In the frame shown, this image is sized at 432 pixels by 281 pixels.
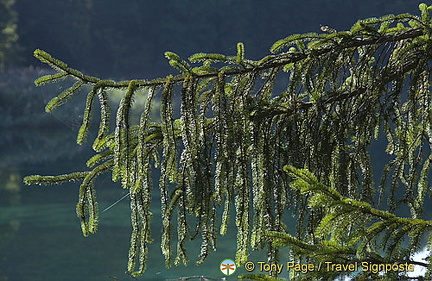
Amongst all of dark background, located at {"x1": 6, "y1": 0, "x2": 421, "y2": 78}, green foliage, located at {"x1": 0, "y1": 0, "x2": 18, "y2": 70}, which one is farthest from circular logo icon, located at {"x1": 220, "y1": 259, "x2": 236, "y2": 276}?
dark background, located at {"x1": 6, "y1": 0, "x2": 421, "y2": 78}

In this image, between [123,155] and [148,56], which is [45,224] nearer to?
Answer: [123,155]

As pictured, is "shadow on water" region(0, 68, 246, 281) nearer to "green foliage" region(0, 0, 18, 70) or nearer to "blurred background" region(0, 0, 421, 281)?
"blurred background" region(0, 0, 421, 281)

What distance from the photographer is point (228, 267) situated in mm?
5316

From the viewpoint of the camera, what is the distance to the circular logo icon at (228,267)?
199 inches

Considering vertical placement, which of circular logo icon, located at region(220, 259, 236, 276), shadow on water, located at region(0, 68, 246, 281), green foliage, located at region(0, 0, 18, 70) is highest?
green foliage, located at region(0, 0, 18, 70)

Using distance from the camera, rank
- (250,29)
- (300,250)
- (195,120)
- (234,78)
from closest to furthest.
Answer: (300,250) → (195,120) → (234,78) → (250,29)

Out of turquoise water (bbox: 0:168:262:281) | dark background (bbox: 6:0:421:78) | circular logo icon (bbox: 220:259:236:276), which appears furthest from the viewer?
dark background (bbox: 6:0:421:78)

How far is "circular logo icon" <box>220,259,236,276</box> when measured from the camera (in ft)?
16.6

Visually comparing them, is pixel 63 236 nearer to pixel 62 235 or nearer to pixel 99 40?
pixel 62 235

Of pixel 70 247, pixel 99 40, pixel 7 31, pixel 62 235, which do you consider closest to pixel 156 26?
pixel 99 40

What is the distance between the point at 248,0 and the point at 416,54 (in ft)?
97.2

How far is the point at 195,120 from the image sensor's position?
1.35 meters

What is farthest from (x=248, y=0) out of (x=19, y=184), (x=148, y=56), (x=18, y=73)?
(x=19, y=184)

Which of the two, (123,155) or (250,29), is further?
(250,29)
